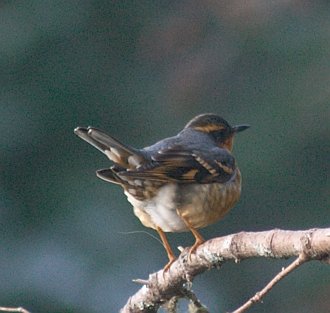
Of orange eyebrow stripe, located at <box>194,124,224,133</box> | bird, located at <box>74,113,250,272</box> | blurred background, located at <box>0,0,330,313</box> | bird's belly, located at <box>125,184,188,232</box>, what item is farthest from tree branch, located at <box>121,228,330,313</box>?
blurred background, located at <box>0,0,330,313</box>

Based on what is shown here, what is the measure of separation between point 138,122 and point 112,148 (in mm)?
6708

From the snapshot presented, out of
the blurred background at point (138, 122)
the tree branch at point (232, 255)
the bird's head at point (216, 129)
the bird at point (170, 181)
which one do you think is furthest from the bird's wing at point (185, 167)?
the blurred background at point (138, 122)

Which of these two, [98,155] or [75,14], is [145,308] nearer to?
[98,155]

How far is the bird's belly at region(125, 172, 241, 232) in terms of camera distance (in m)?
4.67

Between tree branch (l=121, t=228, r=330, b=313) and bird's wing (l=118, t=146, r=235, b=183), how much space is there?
49 centimetres

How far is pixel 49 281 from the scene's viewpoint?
993 cm

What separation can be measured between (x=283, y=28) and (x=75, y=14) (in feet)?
6.08

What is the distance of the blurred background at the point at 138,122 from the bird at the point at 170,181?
4068 mm

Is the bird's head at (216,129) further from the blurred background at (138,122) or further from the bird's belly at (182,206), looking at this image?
the blurred background at (138,122)

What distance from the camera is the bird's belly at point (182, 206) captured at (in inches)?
184

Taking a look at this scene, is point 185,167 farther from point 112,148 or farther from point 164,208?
point 112,148

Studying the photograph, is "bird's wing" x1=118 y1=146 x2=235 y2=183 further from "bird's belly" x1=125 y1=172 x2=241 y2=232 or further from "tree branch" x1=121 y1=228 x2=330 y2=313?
"tree branch" x1=121 y1=228 x2=330 y2=313

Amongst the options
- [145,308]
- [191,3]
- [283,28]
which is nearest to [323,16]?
[283,28]

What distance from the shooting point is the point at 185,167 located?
482 cm
